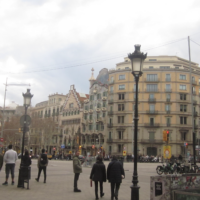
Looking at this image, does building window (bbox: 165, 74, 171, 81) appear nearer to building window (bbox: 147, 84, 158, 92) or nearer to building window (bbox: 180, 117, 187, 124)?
building window (bbox: 147, 84, 158, 92)

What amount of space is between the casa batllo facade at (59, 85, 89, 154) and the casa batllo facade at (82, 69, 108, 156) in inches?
100

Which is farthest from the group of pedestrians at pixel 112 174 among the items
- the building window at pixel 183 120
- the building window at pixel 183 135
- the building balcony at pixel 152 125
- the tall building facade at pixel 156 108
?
the building window at pixel 183 120

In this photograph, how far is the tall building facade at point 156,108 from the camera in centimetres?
6450

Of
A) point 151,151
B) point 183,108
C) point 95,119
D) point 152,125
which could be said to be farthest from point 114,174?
point 95,119

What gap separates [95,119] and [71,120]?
11267 millimetres

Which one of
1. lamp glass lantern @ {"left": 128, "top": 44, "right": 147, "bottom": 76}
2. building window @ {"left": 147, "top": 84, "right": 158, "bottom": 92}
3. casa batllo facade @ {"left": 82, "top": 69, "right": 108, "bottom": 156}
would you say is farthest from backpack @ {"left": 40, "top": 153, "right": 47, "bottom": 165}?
casa batllo facade @ {"left": 82, "top": 69, "right": 108, "bottom": 156}

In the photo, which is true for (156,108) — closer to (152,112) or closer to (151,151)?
(152,112)

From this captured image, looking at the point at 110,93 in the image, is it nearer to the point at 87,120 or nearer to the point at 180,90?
the point at 87,120

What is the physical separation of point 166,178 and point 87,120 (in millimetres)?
69038

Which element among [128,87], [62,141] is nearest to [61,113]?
[62,141]

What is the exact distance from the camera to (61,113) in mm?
87438

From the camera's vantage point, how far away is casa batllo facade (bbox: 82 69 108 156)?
7138 centimetres

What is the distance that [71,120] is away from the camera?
3282 inches

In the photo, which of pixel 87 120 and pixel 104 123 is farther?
pixel 87 120
